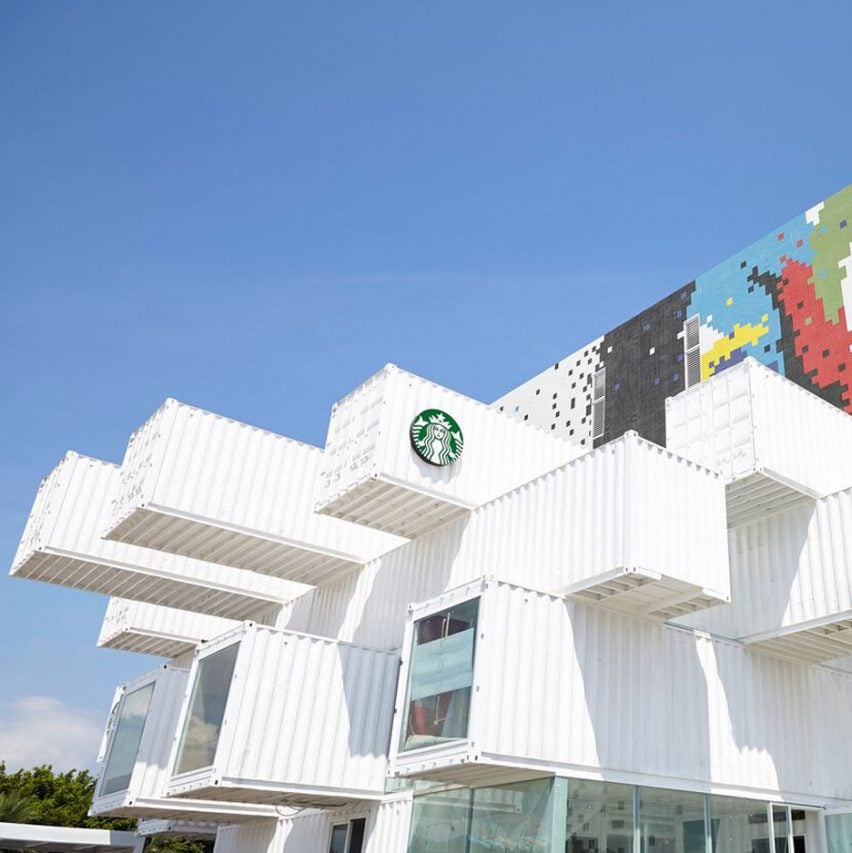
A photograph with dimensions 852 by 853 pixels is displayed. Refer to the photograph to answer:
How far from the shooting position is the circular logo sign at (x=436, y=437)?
18.5 m

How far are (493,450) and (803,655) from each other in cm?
775

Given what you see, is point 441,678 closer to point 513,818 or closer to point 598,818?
point 513,818

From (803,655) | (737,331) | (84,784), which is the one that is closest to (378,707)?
(803,655)

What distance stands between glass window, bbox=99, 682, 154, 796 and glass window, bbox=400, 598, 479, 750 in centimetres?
898

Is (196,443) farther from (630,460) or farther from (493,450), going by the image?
(630,460)

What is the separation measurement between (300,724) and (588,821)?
17.5ft

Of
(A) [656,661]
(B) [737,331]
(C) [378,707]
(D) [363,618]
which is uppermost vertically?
(B) [737,331]

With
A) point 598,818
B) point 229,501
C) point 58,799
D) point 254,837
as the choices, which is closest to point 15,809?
point 58,799

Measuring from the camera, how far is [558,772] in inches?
531

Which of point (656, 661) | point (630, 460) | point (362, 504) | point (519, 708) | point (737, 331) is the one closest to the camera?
point (519, 708)

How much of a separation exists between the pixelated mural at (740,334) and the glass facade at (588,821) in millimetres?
14361

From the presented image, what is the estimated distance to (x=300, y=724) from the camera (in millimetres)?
15836

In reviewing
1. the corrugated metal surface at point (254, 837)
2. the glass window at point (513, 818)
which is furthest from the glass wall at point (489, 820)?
the corrugated metal surface at point (254, 837)

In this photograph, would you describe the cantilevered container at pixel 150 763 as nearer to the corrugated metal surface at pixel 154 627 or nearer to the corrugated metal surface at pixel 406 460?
the corrugated metal surface at pixel 406 460
